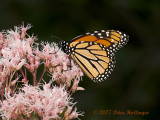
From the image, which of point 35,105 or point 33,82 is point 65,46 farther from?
point 35,105

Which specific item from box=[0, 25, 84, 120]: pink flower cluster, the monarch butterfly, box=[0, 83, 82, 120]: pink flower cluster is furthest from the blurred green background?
box=[0, 83, 82, 120]: pink flower cluster

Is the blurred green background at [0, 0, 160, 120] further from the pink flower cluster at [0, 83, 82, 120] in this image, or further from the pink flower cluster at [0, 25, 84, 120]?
the pink flower cluster at [0, 83, 82, 120]

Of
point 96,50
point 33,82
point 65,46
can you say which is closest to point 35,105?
point 33,82

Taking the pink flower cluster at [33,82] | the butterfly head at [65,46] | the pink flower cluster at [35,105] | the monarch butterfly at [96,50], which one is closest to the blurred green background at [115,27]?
the monarch butterfly at [96,50]

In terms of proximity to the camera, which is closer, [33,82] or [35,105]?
[35,105]

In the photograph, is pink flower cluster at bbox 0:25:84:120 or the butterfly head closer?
pink flower cluster at bbox 0:25:84:120

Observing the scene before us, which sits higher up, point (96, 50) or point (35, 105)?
point (96, 50)

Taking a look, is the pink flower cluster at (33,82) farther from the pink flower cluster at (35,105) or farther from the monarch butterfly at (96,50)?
the monarch butterfly at (96,50)
